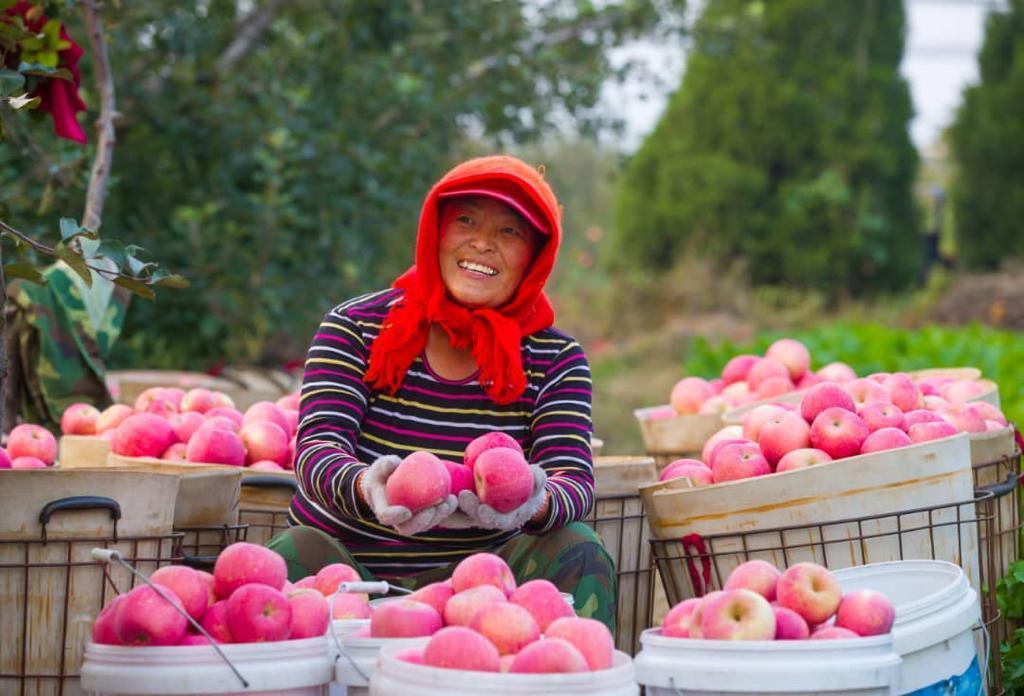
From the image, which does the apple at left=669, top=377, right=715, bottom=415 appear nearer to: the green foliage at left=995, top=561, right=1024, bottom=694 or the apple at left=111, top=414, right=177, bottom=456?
the green foliage at left=995, top=561, right=1024, bottom=694

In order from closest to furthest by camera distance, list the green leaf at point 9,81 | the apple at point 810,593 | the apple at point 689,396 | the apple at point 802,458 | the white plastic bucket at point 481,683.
A: 1. the white plastic bucket at point 481,683
2. the apple at point 810,593
3. the green leaf at point 9,81
4. the apple at point 802,458
5. the apple at point 689,396

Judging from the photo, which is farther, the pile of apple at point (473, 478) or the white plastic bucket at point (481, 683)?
the pile of apple at point (473, 478)

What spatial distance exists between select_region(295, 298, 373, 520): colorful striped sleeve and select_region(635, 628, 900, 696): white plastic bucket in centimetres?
97

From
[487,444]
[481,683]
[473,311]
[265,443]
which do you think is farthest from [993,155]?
[481,683]

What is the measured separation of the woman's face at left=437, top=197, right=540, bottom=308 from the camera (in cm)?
329

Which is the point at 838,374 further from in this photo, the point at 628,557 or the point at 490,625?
the point at 490,625

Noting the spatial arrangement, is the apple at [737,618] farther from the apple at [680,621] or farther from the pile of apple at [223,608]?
the pile of apple at [223,608]

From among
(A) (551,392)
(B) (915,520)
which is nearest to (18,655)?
(A) (551,392)

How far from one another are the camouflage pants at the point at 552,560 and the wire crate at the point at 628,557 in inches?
24.0

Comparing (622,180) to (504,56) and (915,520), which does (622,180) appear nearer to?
(504,56)

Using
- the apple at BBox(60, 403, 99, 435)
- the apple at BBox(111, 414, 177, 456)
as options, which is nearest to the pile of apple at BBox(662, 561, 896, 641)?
the apple at BBox(111, 414, 177, 456)

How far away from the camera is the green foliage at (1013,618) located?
331 cm

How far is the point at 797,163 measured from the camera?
61.0ft

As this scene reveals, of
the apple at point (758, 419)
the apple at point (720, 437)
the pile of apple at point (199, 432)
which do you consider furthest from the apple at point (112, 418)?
the apple at point (758, 419)
